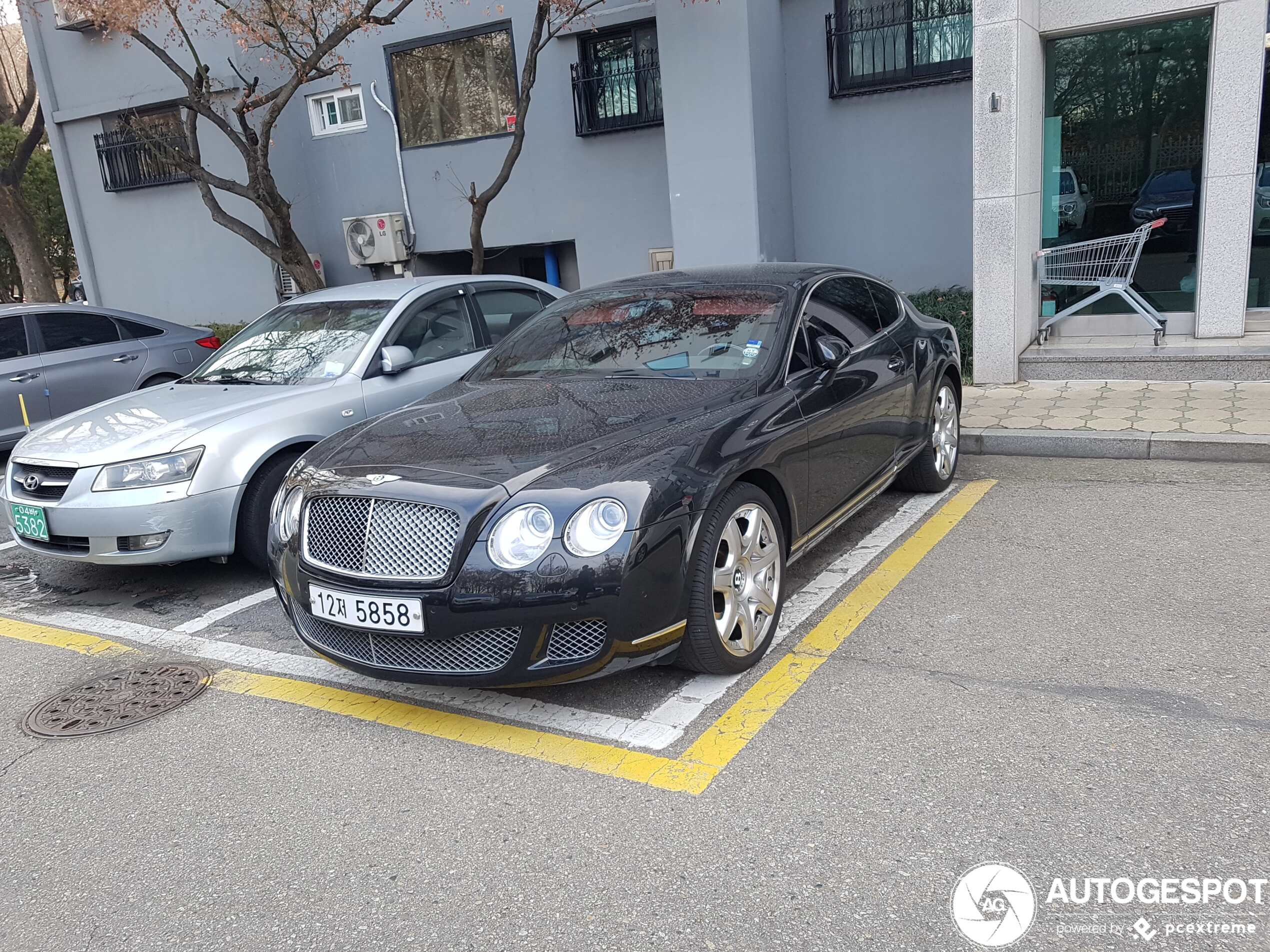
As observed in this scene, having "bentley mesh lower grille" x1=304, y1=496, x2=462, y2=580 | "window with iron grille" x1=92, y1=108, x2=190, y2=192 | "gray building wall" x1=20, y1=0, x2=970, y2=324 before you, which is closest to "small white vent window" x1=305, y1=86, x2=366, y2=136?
"gray building wall" x1=20, y1=0, x2=970, y2=324

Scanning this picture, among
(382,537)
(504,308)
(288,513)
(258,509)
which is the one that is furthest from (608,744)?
(504,308)

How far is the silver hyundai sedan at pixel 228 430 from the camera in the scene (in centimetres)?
496

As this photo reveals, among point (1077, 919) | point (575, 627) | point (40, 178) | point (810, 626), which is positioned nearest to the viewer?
point (1077, 919)

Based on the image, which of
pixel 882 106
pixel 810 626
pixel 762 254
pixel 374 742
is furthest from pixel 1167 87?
pixel 374 742

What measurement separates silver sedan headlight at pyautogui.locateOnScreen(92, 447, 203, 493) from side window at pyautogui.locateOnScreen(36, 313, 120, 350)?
4530 mm

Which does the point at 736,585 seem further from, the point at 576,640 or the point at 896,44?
the point at 896,44

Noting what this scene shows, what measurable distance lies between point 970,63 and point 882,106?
36.7 inches

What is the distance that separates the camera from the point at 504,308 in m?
6.94

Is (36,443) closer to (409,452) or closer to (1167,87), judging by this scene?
(409,452)

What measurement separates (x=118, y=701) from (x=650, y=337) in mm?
2759

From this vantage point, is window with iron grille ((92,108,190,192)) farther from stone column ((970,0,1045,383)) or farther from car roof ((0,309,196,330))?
stone column ((970,0,1045,383))

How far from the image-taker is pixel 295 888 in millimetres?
2814

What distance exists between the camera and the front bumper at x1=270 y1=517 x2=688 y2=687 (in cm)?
326

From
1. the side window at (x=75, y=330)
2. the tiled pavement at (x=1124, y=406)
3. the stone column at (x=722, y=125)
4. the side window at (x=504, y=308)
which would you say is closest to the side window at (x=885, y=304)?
the tiled pavement at (x=1124, y=406)
